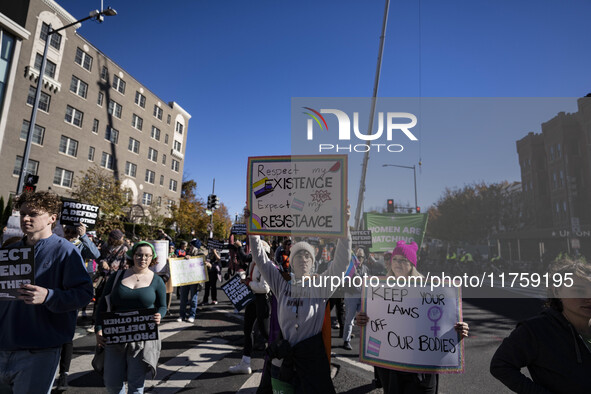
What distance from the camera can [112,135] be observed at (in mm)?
32812

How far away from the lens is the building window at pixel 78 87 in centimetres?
2864

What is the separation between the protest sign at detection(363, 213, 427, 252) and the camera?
18.2 ft

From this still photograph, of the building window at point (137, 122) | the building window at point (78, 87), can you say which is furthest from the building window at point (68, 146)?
the building window at point (137, 122)

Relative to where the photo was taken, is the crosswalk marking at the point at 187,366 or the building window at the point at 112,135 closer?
the crosswalk marking at the point at 187,366

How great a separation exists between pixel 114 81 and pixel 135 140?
6245mm

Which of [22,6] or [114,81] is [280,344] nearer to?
[22,6]

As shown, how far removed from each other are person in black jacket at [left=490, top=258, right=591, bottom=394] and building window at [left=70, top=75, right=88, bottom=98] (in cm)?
3512

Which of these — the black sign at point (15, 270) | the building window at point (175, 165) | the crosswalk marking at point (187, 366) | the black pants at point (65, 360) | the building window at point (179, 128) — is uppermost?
the building window at point (179, 128)

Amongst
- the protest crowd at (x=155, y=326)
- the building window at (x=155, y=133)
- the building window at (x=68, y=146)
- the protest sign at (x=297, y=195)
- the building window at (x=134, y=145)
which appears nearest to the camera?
the protest crowd at (x=155, y=326)

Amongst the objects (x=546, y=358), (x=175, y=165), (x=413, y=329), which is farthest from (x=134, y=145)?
(x=546, y=358)

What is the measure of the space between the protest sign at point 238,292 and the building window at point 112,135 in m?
31.9

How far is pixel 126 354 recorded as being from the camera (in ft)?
11.5

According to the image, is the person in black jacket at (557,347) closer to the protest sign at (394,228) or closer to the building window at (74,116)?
the protest sign at (394,228)

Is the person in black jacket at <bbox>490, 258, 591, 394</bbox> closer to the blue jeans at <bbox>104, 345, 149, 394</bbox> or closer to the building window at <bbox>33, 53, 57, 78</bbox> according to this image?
the blue jeans at <bbox>104, 345, 149, 394</bbox>
